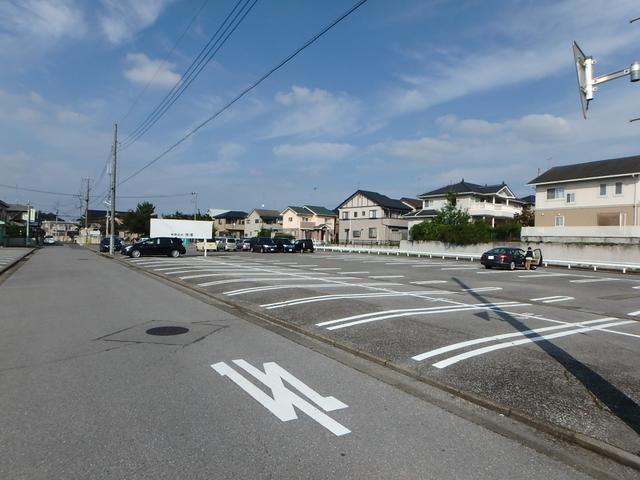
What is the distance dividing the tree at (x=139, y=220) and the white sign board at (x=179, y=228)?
38643 millimetres

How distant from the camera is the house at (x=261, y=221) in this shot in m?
87.9

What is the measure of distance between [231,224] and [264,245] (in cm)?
5061

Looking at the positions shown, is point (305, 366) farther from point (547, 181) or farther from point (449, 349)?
point (547, 181)

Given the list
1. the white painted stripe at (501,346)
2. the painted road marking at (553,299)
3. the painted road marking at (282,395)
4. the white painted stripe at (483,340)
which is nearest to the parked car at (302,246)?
the painted road marking at (553,299)

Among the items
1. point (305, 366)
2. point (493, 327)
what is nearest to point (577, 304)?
point (493, 327)

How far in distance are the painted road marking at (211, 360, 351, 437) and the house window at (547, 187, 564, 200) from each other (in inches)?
1694

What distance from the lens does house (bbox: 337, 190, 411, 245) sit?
62.5 meters

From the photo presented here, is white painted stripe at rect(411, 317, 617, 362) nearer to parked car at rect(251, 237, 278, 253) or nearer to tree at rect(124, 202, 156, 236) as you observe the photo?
parked car at rect(251, 237, 278, 253)

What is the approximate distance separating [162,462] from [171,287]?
41.0ft

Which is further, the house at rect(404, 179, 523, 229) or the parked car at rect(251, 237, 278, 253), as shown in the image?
the house at rect(404, 179, 523, 229)

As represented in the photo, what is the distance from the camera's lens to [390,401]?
15.4 ft

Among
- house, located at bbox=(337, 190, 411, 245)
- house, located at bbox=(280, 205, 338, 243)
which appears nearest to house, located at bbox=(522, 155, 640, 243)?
house, located at bbox=(337, 190, 411, 245)

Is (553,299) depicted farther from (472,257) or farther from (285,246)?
(285,246)

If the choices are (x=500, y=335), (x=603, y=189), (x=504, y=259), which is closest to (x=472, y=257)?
(x=504, y=259)
